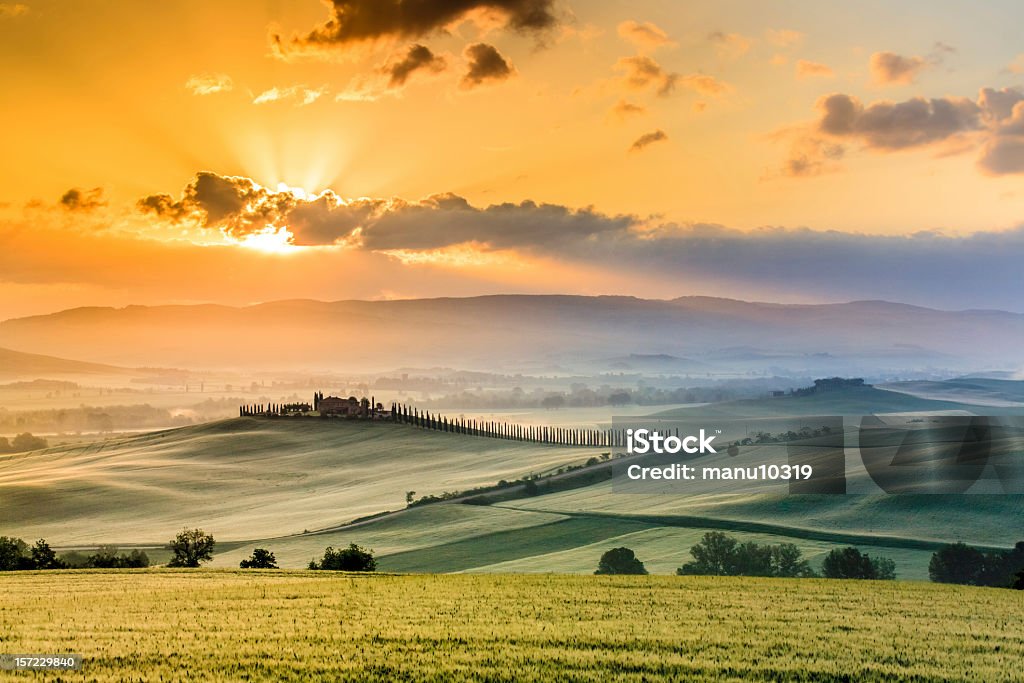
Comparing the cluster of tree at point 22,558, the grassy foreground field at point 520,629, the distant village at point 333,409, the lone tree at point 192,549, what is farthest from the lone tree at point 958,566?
the distant village at point 333,409

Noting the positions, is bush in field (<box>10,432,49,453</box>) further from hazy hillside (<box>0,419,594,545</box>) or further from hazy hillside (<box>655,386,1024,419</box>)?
hazy hillside (<box>655,386,1024,419</box>)

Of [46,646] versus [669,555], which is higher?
[46,646]

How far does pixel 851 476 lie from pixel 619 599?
1835 inches

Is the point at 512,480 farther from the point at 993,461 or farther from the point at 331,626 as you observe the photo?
the point at 331,626

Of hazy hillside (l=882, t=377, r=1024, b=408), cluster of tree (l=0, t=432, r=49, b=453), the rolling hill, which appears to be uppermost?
hazy hillside (l=882, t=377, r=1024, b=408)

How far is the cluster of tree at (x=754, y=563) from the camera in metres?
41.0

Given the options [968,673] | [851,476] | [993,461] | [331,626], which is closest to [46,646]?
[331,626]

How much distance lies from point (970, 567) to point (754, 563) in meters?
9.08

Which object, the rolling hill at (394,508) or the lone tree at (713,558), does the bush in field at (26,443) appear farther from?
the lone tree at (713,558)

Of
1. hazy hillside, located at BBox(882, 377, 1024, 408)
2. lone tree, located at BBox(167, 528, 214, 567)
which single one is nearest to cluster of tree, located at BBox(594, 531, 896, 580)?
lone tree, located at BBox(167, 528, 214, 567)

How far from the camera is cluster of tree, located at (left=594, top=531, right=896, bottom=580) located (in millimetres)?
41031

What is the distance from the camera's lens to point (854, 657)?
55.6 ft

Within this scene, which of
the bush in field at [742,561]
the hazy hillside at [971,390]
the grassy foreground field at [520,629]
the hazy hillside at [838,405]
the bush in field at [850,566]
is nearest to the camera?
the grassy foreground field at [520,629]

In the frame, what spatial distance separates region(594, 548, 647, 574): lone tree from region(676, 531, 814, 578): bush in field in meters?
2.02
